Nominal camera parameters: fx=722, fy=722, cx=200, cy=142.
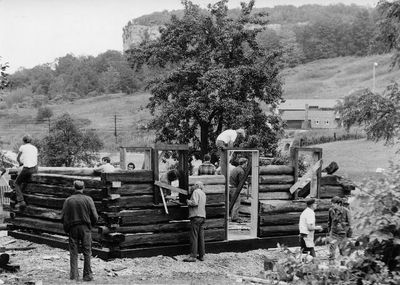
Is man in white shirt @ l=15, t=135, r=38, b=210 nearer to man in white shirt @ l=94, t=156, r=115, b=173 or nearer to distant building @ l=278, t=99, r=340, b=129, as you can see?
man in white shirt @ l=94, t=156, r=115, b=173

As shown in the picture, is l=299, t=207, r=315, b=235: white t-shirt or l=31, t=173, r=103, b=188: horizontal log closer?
l=299, t=207, r=315, b=235: white t-shirt

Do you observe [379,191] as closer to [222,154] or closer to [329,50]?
A: [222,154]

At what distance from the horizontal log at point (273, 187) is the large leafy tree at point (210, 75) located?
13.0 meters

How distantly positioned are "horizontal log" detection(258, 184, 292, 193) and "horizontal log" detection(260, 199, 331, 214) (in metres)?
0.28

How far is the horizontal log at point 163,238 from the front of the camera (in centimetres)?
1551

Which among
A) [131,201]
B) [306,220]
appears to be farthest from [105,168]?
[306,220]

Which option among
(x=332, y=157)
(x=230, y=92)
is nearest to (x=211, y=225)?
(x=230, y=92)

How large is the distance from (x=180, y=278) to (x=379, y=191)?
809 centimetres

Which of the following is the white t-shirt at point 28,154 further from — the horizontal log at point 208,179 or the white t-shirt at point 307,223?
the white t-shirt at point 307,223

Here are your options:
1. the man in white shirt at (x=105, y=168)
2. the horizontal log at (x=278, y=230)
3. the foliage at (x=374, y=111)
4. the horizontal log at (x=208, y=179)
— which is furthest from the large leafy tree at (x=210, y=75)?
the horizontal log at (x=208, y=179)

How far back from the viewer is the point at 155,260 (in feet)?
51.1

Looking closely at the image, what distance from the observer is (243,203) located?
19578mm

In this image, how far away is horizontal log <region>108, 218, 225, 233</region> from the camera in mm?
15602

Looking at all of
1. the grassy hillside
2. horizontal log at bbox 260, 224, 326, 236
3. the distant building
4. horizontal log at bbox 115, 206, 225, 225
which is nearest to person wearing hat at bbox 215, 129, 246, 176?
horizontal log at bbox 115, 206, 225, 225
